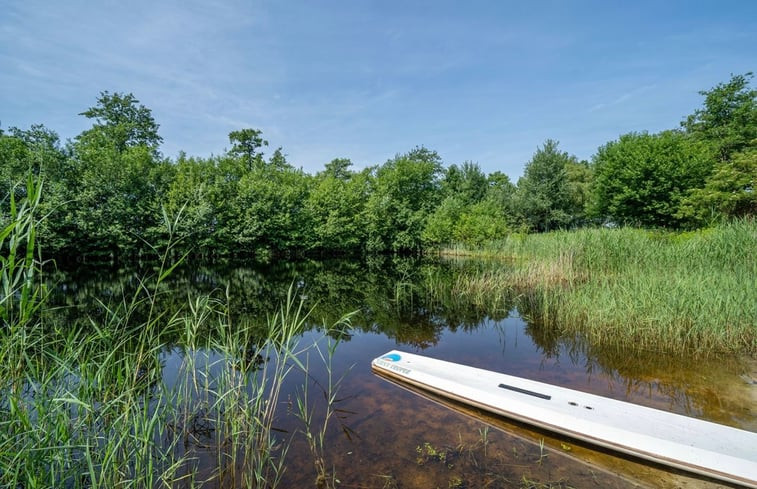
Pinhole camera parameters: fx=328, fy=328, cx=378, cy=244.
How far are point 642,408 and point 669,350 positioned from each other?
2687 millimetres

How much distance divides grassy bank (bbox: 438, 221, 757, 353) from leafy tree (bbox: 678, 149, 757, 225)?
10455 mm

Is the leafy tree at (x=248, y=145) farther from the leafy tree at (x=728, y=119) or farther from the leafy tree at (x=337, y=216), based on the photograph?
the leafy tree at (x=728, y=119)

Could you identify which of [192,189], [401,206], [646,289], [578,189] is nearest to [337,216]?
[401,206]

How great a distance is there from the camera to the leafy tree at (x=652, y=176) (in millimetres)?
21188

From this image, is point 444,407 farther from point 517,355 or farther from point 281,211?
point 281,211

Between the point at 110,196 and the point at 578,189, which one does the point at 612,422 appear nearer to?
the point at 110,196

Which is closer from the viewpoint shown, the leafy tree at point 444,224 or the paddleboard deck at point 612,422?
the paddleboard deck at point 612,422

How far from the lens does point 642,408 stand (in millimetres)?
3416

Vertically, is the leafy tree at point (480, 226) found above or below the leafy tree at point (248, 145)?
below

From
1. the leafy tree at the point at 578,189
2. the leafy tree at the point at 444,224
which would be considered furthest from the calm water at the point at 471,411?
the leafy tree at the point at 578,189

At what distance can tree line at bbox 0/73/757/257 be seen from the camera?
18109mm

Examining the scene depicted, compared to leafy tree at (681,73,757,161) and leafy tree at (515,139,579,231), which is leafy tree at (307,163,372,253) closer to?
leafy tree at (515,139,579,231)

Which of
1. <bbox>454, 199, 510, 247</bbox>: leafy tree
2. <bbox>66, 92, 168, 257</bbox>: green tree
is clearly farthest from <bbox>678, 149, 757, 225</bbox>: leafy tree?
<bbox>66, 92, 168, 257</bbox>: green tree

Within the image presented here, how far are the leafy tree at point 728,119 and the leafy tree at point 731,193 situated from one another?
4467 mm
